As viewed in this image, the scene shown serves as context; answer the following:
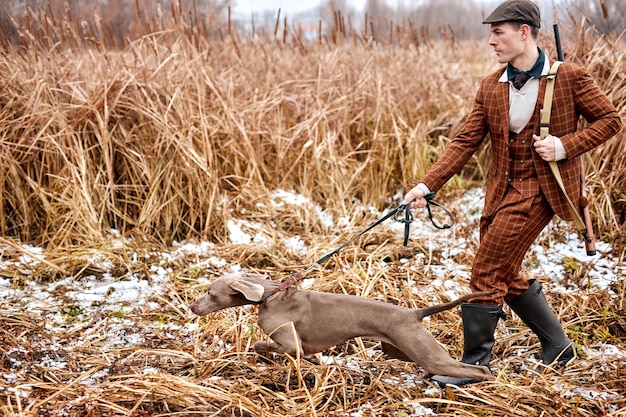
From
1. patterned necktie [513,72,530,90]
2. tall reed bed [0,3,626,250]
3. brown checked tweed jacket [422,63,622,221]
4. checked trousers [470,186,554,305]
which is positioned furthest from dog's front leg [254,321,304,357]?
tall reed bed [0,3,626,250]

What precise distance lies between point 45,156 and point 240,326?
2.50 m

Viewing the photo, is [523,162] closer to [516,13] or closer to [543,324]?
[516,13]

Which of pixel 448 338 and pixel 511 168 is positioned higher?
pixel 511 168

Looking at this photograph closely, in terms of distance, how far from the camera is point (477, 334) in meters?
3.23

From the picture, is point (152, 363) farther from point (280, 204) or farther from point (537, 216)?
point (280, 204)

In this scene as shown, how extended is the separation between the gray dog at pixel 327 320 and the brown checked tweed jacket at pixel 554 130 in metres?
0.58

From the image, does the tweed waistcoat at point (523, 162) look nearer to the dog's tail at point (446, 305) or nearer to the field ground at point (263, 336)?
the dog's tail at point (446, 305)

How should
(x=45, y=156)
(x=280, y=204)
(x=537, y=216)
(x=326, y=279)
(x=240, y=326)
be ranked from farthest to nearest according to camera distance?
(x=280, y=204), (x=45, y=156), (x=326, y=279), (x=240, y=326), (x=537, y=216)

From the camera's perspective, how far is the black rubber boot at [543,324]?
336 cm

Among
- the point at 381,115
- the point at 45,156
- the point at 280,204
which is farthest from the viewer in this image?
the point at 381,115

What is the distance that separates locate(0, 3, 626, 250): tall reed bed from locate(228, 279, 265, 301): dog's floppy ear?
236cm

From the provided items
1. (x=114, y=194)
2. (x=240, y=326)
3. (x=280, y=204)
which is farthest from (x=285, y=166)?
(x=240, y=326)

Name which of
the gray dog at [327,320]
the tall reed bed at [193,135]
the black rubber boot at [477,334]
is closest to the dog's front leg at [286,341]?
the gray dog at [327,320]

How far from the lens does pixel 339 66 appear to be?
22.0 ft
